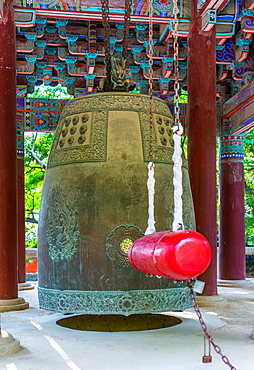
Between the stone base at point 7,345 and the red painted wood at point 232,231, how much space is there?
7351mm

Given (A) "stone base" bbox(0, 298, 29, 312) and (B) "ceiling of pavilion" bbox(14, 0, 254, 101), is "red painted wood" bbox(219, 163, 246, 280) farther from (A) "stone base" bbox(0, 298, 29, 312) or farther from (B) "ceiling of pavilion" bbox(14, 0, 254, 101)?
(A) "stone base" bbox(0, 298, 29, 312)

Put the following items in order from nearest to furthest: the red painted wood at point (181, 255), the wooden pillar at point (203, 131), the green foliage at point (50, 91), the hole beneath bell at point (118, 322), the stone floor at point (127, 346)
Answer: the red painted wood at point (181, 255)
the stone floor at point (127, 346)
the hole beneath bell at point (118, 322)
the wooden pillar at point (203, 131)
the green foliage at point (50, 91)

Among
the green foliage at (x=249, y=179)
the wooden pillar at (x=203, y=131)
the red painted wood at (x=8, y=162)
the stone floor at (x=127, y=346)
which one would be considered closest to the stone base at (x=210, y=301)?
the wooden pillar at (x=203, y=131)

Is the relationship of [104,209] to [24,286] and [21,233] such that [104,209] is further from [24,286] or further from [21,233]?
[24,286]

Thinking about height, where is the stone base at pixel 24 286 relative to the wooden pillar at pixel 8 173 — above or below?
below

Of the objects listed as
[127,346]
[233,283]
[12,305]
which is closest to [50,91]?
[233,283]

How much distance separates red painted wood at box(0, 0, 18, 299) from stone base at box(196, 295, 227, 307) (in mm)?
2520

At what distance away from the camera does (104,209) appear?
4.94 metres

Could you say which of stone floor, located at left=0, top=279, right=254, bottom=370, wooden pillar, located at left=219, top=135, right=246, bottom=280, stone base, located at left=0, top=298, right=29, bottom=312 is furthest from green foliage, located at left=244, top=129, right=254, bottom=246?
stone base, located at left=0, top=298, right=29, bottom=312

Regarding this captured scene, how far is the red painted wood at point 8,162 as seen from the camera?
7586 mm

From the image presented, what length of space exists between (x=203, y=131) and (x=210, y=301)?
237 centimetres

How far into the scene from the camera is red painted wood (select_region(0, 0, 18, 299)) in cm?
759

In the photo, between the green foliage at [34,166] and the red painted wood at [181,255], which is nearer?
the red painted wood at [181,255]

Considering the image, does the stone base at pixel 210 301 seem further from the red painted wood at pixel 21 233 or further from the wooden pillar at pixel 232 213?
the red painted wood at pixel 21 233
